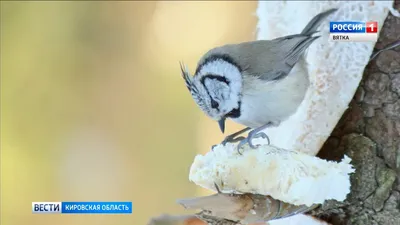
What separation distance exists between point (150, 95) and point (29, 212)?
0.30m

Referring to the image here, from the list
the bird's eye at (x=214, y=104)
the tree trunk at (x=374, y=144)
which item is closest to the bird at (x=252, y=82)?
the bird's eye at (x=214, y=104)

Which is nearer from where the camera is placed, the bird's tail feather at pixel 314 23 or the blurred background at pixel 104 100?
the bird's tail feather at pixel 314 23

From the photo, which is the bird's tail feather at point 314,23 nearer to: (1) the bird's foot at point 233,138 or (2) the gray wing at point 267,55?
(2) the gray wing at point 267,55

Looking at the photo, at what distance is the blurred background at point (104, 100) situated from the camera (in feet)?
2.66

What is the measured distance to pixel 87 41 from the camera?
954 mm

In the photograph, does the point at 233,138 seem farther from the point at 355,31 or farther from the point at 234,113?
the point at 355,31

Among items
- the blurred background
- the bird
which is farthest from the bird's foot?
the blurred background

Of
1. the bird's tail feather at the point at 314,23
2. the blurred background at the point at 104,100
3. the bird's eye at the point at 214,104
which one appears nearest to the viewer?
the bird's eye at the point at 214,104

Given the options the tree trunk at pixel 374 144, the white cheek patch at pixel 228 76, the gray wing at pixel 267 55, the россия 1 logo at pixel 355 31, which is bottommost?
the tree trunk at pixel 374 144

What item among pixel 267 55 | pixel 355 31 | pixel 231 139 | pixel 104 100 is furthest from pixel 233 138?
pixel 104 100

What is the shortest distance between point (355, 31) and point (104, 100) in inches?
18.8

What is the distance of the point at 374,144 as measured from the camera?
24.8 inches

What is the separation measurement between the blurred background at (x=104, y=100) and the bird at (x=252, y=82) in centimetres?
17

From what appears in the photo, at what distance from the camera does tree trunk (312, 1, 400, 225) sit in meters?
0.61
